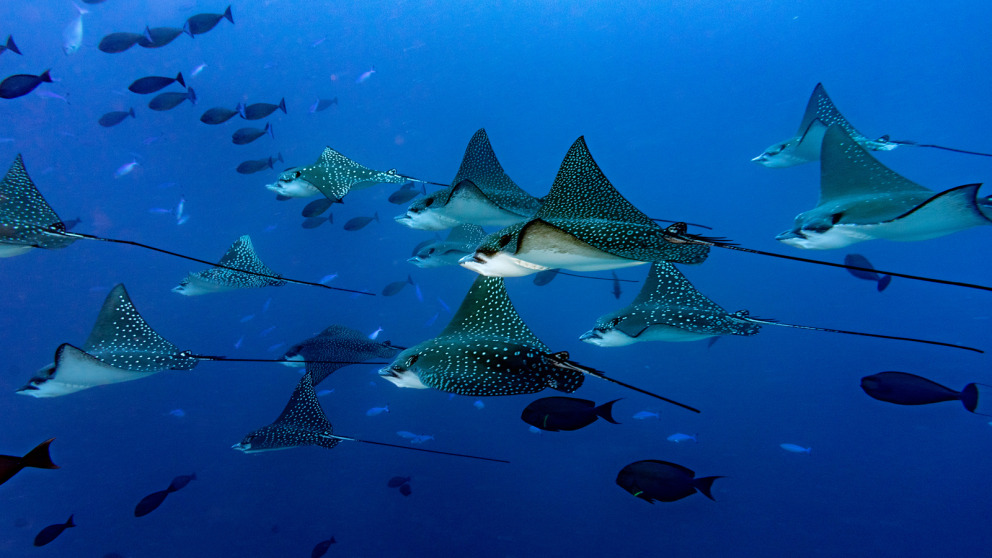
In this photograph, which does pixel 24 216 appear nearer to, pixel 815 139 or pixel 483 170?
pixel 483 170

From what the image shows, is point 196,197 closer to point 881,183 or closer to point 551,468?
point 551,468

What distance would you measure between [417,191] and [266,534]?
602 centimetres

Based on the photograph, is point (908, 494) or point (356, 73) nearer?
point (908, 494)

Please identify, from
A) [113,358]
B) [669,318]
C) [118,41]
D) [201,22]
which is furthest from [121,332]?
[669,318]

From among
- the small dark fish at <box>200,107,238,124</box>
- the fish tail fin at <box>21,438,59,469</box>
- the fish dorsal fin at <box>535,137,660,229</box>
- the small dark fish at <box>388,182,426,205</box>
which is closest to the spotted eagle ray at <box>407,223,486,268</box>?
the small dark fish at <box>388,182,426,205</box>

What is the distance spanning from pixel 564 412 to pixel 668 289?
4.52ft

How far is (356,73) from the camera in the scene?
30.9ft

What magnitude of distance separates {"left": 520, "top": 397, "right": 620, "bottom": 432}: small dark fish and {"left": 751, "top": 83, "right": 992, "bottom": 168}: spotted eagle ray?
3.12 m

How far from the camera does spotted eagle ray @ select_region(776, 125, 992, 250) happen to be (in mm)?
2092

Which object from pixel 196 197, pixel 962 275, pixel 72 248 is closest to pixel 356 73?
pixel 196 197

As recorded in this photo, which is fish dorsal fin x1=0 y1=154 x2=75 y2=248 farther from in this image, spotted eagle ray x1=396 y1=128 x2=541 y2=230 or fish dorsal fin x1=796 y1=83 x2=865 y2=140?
fish dorsal fin x1=796 y1=83 x2=865 y2=140

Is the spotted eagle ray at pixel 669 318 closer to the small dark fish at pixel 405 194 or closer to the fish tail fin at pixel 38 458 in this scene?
the small dark fish at pixel 405 194

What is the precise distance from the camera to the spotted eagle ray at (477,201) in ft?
9.38

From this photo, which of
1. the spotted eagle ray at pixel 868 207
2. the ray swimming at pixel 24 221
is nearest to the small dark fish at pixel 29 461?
the ray swimming at pixel 24 221
